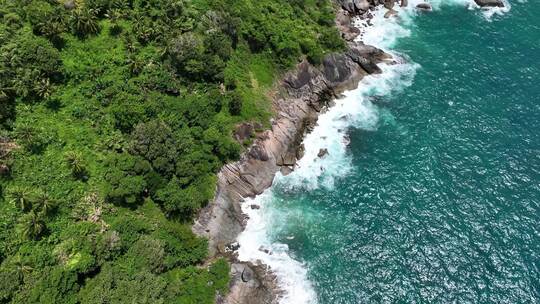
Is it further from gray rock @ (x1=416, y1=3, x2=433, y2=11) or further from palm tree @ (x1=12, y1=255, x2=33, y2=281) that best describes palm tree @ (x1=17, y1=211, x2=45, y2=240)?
gray rock @ (x1=416, y1=3, x2=433, y2=11)

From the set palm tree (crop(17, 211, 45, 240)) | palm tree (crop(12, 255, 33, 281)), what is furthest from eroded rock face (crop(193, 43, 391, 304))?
palm tree (crop(12, 255, 33, 281))

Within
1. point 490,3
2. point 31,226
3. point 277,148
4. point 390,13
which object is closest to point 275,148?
point 277,148

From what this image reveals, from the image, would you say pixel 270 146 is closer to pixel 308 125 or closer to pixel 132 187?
pixel 308 125

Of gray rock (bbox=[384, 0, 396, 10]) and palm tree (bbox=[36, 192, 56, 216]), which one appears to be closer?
palm tree (bbox=[36, 192, 56, 216])

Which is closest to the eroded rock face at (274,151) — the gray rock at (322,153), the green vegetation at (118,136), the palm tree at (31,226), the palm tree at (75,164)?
the green vegetation at (118,136)

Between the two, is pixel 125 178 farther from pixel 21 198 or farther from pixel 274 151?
pixel 274 151

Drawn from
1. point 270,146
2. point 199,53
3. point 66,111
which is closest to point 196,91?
point 199,53

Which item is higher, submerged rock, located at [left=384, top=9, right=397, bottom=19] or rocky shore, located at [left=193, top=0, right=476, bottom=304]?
submerged rock, located at [left=384, top=9, right=397, bottom=19]
